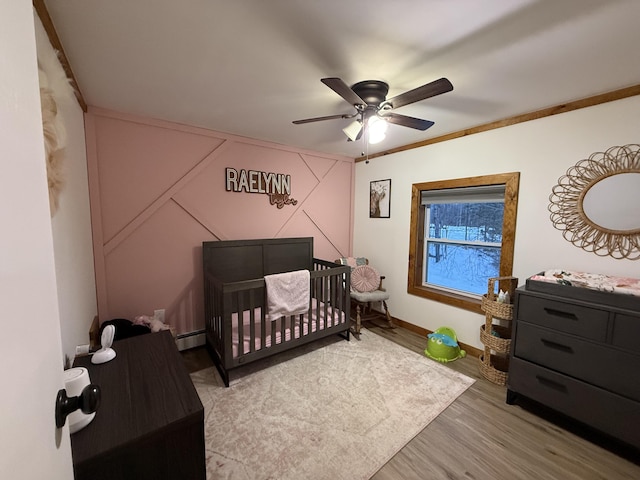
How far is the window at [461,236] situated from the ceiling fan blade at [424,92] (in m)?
1.44

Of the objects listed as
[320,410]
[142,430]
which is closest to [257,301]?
[320,410]

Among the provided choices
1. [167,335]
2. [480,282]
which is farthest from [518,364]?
[167,335]

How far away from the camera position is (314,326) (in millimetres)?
2732

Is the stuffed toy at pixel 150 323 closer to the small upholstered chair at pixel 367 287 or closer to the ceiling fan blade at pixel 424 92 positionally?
the small upholstered chair at pixel 367 287

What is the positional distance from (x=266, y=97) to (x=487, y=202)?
91.2 inches

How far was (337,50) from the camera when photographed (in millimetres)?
1410

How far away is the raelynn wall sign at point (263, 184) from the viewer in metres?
2.87

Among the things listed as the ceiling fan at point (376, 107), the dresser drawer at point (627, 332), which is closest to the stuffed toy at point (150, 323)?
the ceiling fan at point (376, 107)

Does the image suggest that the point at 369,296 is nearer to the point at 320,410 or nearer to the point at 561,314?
the point at 320,410

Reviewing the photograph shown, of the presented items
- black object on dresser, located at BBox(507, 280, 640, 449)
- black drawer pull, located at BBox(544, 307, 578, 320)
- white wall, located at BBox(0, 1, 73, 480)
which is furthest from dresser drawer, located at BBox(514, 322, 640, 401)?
white wall, located at BBox(0, 1, 73, 480)

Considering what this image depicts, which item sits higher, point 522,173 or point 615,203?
point 522,173

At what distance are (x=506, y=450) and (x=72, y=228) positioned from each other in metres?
2.89

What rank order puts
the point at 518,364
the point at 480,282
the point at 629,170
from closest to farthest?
the point at 629,170 → the point at 518,364 → the point at 480,282

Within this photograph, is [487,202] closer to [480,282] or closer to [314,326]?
[480,282]
